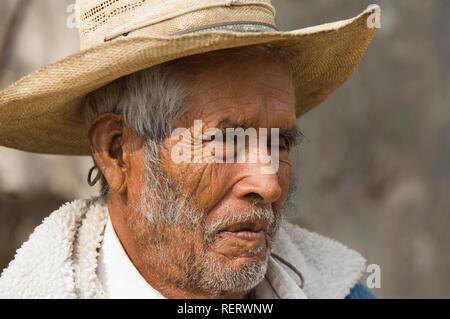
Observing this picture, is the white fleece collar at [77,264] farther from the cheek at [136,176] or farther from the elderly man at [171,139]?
the cheek at [136,176]

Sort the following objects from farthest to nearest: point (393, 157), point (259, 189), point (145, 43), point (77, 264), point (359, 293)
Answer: point (393, 157)
point (359, 293)
point (77, 264)
point (259, 189)
point (145, 43)

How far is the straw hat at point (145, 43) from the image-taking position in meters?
2.00

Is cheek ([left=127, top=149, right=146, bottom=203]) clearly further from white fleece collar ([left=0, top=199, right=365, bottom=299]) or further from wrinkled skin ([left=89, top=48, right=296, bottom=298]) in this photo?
white fleece collar ([left=0, top=199, right=365, bottom=299])

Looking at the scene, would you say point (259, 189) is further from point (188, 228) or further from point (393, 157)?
point (393, 157)

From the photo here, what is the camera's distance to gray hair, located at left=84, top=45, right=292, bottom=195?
216 cm

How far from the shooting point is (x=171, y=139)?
7.17 feet

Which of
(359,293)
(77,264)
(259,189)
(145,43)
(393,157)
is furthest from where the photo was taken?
(393,157)

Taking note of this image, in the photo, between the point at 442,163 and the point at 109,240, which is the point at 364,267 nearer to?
the point at 109,240

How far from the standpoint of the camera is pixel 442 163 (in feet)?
17.6

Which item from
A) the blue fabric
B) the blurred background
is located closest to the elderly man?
the blue fabric

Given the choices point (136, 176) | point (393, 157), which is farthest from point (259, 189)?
point (393, 157)

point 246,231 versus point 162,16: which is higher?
point 162,16

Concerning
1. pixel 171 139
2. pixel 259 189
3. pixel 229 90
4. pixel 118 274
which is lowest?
pixel 118 274

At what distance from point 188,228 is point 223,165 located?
21cm
